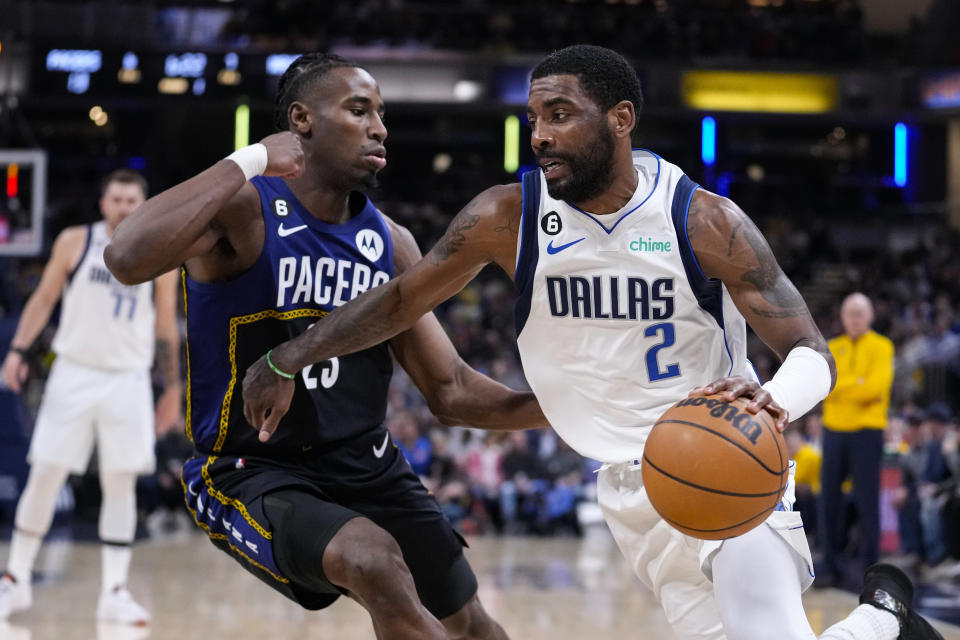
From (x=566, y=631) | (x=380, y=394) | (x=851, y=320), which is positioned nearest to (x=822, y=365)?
(x=380, y=394)

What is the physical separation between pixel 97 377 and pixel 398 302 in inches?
143

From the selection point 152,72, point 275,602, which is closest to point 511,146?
point 152,72

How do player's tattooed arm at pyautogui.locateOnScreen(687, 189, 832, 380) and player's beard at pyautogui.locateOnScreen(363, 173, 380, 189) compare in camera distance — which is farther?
player's beard at pyautogui.locateOnScreen(363, 173, 380, 189)

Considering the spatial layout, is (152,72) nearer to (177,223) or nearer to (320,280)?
(320,280)

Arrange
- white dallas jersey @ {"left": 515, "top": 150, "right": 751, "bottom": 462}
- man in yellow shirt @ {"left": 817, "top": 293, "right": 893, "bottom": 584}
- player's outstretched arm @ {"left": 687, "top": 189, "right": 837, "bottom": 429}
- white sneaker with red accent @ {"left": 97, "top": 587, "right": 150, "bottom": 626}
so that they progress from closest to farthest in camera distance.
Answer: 1. player's outstretched arm @ {"left": 687, "top": 189, "right": 837, "bottom": 429}
2. white dallas jersey @ {"left": 515, "top": 150, "right": 751, "bottom": 462}
3. white sneaker with red accent @ {"left": 97, "top": 587, "right": 150, "bottom": 626}
4. man in yellow shirt @ {"left": 817, "top": 293, "right": 893, "bottom": 584}

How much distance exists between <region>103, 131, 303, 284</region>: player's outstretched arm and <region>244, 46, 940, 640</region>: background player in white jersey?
1.24 feet

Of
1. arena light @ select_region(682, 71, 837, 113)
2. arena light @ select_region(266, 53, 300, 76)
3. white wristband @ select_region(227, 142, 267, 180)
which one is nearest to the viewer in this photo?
white wristband @ select_region(227, 142, 267, 180)

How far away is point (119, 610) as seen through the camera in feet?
19.1

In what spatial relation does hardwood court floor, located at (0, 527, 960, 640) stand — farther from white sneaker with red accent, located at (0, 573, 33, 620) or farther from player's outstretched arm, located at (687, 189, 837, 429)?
player's outstretched arm, located at (687, 189, 837, 429)

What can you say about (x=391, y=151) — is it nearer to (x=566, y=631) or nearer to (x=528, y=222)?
(x=566, y=631)

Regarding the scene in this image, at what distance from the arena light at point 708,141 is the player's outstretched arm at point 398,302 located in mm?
20898

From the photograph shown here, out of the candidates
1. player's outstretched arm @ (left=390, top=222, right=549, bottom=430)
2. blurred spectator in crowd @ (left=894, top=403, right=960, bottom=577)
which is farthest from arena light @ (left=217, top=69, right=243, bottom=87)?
player's outstretched arm @ (left=390, top=222, right=549, bottom=430)

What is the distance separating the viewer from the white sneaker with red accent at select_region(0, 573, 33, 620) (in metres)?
5.88

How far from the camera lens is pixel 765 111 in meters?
21.2
